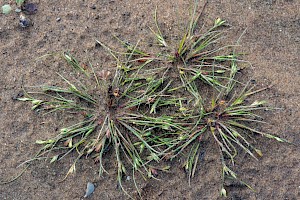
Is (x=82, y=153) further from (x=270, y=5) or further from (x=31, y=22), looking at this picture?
(x=270, y=5)

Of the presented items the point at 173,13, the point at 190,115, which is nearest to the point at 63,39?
the point at 173,13

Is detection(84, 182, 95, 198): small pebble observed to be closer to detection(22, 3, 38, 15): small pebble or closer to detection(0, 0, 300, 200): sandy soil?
detection(0, 0, 300, 200): sandy soil

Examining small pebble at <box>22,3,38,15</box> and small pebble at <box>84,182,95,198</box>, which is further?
small pebble at <box>22,3,38,15</box>

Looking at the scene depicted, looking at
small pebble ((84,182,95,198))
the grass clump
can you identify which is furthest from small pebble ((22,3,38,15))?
small pebble ((84,182,95,198))

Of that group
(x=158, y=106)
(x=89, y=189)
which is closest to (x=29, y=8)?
(x=158, y=106)

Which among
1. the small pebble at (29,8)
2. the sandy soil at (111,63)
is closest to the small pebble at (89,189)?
the sandy soil at (111,63)

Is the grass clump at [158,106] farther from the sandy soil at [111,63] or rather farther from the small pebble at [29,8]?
the small pebble at [29,8]
